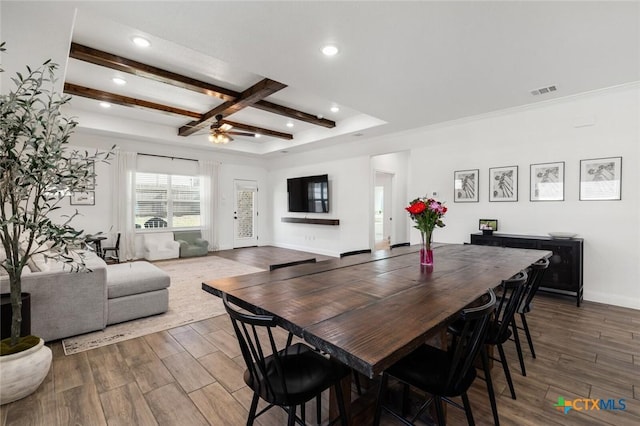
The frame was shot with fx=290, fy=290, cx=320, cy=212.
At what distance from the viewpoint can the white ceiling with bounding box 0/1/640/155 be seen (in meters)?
2.21

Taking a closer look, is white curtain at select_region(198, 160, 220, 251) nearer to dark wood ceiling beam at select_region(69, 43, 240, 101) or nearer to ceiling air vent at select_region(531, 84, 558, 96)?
dark wood ceiling beam at select_region(69, 43, 240, 101)

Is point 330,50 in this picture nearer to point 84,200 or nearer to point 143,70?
point 143,70

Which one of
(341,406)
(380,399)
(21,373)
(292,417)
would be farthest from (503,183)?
(21,373)

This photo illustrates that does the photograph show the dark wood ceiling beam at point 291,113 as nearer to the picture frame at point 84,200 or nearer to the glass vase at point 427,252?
the glass vase at point 427,252

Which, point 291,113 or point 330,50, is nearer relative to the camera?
point 330,50

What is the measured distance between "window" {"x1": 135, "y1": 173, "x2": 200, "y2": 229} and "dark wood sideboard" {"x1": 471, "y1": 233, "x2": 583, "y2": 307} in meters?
7.26

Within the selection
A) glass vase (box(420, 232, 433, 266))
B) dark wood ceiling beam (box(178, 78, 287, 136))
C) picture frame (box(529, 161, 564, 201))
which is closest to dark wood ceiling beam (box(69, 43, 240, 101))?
dark wood ceiling beam (box(178, 78, 287, 136))

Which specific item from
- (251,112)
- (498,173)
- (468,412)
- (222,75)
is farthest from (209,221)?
(468,412)

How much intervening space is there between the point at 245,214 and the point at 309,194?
233cm

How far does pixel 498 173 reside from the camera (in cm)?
464

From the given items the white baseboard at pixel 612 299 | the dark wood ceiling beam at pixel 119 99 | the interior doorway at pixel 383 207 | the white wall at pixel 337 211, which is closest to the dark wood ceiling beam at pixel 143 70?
the dark wood ceiling beam at pixel 119 99

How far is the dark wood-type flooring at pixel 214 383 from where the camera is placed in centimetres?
178

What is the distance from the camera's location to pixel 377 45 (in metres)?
2.68

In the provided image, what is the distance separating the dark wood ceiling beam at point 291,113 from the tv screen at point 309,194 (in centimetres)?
173
